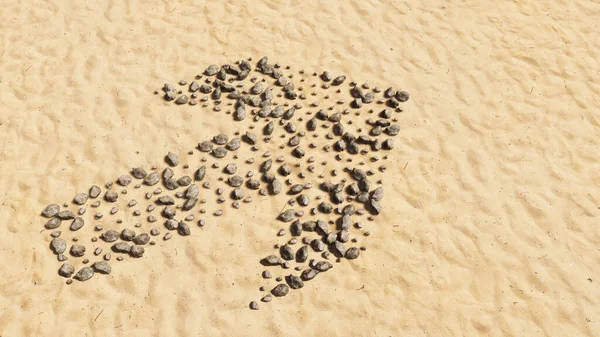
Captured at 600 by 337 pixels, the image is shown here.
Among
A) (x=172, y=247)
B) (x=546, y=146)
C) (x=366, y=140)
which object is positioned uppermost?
(x=546, y=146)

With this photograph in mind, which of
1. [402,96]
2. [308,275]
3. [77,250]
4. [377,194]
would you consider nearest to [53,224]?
[77,250]

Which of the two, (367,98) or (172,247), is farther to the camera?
(367,98)

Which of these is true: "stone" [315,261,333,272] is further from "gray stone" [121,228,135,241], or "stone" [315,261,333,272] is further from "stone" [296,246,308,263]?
"gray stone" [121,228,135,241]

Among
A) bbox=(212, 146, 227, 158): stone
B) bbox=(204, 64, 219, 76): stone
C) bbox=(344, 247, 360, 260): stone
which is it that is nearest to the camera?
bbox=(344, 247, 360, 260): stone

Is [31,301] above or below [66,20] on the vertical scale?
below

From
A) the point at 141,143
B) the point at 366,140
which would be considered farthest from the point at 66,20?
the point at 366,140

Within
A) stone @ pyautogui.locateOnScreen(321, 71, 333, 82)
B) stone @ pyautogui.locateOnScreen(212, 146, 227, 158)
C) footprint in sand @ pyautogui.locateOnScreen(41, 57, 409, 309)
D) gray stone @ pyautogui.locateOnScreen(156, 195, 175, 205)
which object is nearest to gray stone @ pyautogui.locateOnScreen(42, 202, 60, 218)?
footprint in sand @ pyautogui.locateOnScreen(41, 57, 409, 309)

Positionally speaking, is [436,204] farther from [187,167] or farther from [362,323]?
[187,167]

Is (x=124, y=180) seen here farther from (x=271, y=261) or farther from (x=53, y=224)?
(x=271, y=261)

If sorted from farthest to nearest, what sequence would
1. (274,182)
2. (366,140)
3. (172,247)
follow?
(366,140), (274,182), (172,247)
